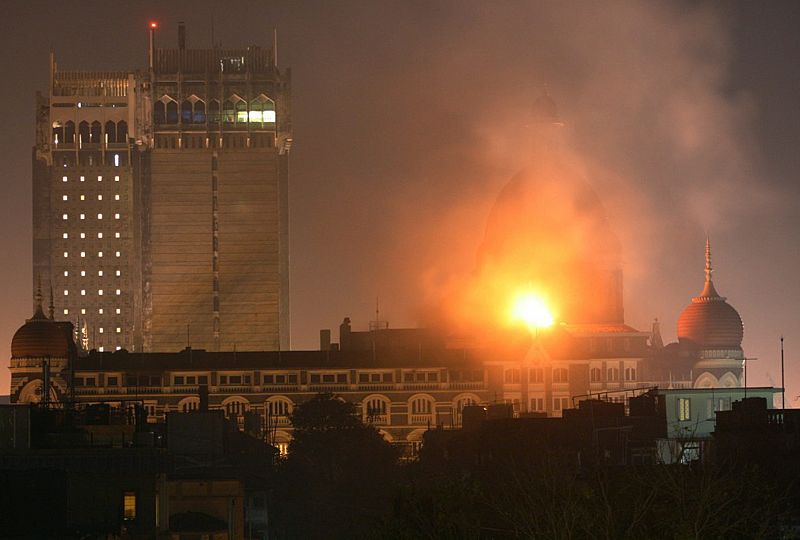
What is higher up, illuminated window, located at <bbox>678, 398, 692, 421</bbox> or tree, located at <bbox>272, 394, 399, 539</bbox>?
illuminated window, located at <bbox>678, 398, 692, 421</bbox>

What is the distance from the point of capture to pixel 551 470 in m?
73.3

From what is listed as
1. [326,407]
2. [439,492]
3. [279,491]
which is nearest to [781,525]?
[439,492]

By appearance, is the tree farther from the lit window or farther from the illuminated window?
Result: the lit window

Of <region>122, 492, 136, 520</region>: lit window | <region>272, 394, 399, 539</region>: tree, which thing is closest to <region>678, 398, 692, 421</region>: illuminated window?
<region>272, 394, 399, 539</region>: tree

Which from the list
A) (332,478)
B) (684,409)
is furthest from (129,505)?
(332,478)

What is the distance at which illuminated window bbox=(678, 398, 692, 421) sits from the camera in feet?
408

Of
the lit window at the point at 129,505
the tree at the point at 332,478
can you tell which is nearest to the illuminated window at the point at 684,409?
the tree at the point at 332,478

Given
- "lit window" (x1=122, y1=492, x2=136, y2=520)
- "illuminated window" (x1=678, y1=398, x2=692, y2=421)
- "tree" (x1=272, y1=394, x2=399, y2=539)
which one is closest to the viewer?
"lit window" (x1=122, y1=492, x2=136, y2=520)

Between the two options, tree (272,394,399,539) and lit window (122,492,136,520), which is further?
tree (272,394,399,539)

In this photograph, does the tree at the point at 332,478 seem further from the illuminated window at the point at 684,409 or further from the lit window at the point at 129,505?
the lit window at the point at 129,505

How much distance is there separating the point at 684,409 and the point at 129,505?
59.9 meters

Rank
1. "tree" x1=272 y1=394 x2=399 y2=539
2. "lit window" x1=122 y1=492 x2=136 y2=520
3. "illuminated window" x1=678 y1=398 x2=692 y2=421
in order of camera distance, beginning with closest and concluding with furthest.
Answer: "lit window" x1=122 y1=492 x2=136 y2=520, "tree" x1=272 y1=394 x2=399 y2=539, "illuminated window" x1=678 y1=398 x2=692 y2=421

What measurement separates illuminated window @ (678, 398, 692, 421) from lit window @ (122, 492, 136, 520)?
55.4 metres

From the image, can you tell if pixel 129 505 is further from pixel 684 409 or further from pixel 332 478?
pixel 332 478
